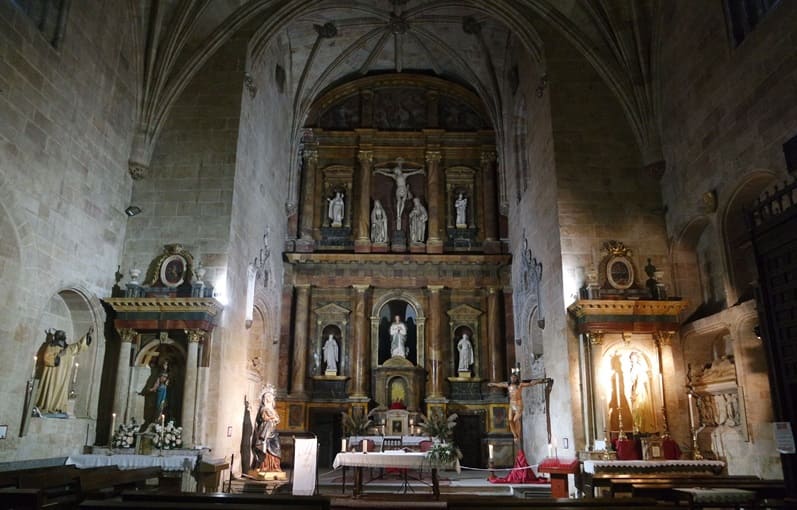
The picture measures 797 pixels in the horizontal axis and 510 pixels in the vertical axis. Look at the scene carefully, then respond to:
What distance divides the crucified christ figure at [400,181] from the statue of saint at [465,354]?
4582 mm

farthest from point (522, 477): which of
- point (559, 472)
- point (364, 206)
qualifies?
point (364, 206)

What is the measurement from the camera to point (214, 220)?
1452 cm

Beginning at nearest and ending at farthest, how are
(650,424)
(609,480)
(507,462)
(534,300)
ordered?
(609,480)
(650,424)
(534,300)
(507,462)

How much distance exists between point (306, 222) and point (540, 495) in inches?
486

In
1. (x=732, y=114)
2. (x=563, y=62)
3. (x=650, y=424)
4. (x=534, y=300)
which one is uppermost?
(x=563, y=62)

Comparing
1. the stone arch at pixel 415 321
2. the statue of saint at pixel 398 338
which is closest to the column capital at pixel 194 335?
the stone arch at pixel 415 321

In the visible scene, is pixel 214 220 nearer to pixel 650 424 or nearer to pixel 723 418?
pixel 650 424

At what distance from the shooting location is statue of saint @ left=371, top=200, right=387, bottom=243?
2219 centimetres

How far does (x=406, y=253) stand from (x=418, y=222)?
54.6 inches

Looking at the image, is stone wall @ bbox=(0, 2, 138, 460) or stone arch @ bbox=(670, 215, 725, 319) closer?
stone wall @ bbox=(0, 2, 138, 460)

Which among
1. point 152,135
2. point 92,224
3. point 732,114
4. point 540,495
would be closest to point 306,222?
point 152,135

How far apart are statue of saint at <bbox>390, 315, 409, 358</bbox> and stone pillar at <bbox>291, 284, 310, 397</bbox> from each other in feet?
9.18

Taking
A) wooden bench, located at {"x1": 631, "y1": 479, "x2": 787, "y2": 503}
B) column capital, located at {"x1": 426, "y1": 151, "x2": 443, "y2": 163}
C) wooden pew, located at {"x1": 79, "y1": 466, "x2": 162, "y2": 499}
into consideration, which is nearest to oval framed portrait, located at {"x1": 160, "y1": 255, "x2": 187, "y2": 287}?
wooden pew, located at {"x1": 79, "y1": 466, "x2": 162, "y2": 499}

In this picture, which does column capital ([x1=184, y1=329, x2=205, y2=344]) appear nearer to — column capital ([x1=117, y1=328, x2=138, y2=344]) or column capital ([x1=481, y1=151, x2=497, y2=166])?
column capital ([x1=117, y1=328, x2=138, y2=344])
